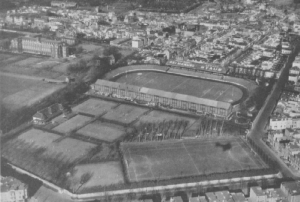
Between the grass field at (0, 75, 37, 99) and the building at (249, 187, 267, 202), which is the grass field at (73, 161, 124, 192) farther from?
the grass field at (0, 75, 37, 99)

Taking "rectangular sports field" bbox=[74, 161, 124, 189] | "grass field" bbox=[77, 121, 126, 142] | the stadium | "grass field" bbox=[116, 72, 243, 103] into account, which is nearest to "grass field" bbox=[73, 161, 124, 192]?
"rectangular sports field" bbox=[74, 161, 124, 189]

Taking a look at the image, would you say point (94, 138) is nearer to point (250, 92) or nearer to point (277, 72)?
point (250, 92)

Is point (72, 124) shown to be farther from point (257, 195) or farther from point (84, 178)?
point (257, 195)

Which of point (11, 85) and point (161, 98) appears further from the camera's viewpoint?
point (11, 85)

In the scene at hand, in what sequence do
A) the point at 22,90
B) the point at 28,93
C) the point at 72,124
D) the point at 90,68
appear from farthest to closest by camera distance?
the point at 90,68
the point at 22,90
the point at 28,93
the point at 72,124

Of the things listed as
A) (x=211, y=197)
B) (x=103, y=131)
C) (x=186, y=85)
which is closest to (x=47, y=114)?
(x=103, y=131)
